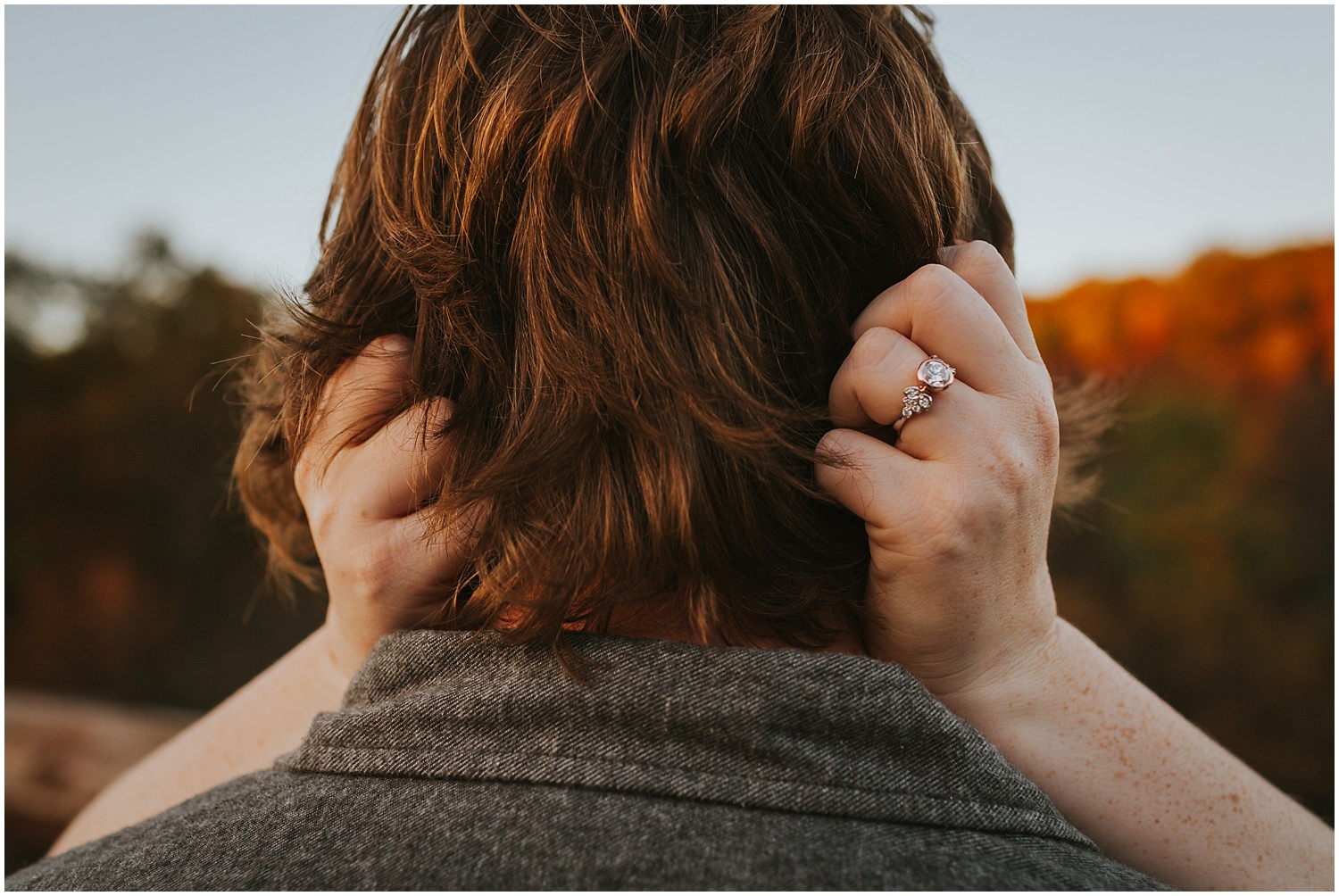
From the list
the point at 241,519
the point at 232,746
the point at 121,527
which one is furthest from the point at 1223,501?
the point at 121,527

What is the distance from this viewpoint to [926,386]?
3.13 ft

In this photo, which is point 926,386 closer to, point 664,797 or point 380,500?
point 664,797

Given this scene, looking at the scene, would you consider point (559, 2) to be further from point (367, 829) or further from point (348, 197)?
point (367, 829)

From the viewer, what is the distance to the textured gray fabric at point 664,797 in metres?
0.83

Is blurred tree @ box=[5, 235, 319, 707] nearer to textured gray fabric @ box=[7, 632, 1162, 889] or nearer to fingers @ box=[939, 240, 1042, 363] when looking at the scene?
textured gray fabric @ box=[7, 632, 1162, 889]

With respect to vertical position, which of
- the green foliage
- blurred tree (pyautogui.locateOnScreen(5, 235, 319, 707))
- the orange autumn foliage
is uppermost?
blurred tree (pyautogui.locateOnScreen(5, 235, 319, 707))

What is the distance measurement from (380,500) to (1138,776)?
1093mm

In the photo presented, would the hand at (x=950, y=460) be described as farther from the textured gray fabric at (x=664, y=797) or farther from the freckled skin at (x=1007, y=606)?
the textured gray fabric at (x=664, y=797)

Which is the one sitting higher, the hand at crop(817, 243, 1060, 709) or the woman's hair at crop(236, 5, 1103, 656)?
the woman's hair at crop(236, 5, 1103, 656)

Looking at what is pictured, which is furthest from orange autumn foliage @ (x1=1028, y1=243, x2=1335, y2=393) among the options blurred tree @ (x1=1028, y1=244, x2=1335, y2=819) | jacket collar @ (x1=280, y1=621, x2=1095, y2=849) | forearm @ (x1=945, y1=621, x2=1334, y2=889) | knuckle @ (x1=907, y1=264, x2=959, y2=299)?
jacket collar @ (x1=280, y1=621, x2=1095, y2=849)

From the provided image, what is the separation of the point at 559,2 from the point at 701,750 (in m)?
0.92

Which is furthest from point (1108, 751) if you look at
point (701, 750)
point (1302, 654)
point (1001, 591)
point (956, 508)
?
point (1302, 654)

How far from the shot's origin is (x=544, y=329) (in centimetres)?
95

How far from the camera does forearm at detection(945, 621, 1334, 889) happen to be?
108 cm
